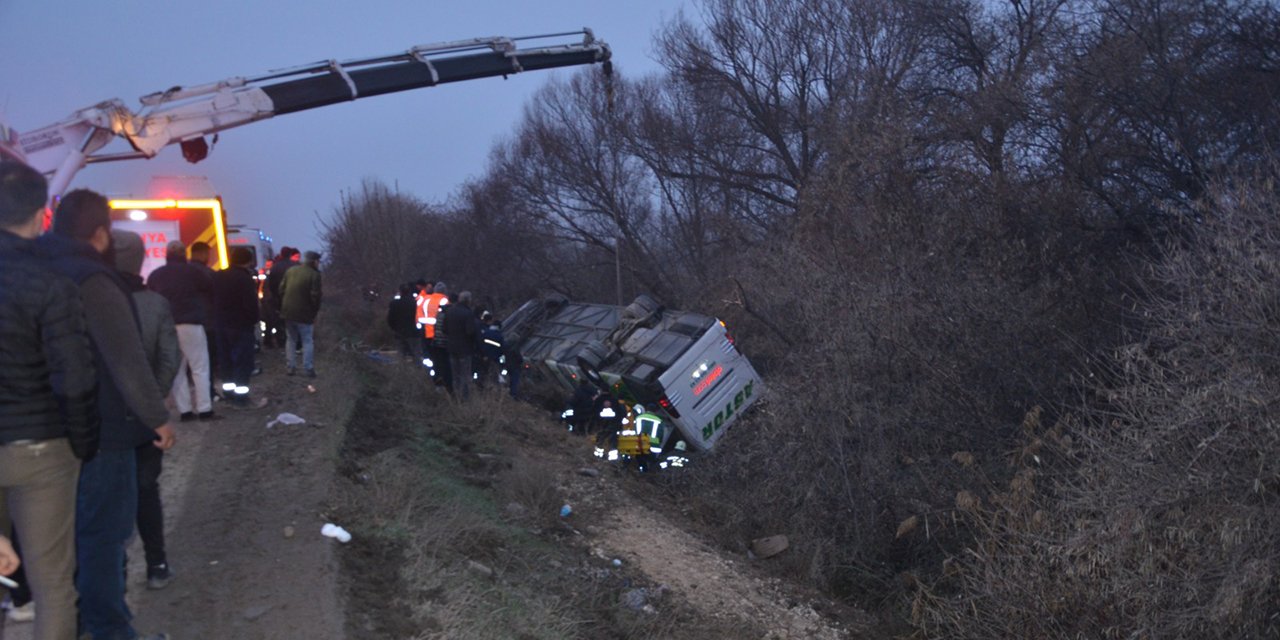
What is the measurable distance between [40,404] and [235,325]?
20.8ft

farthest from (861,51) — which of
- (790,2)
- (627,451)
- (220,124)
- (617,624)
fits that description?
(617,624)

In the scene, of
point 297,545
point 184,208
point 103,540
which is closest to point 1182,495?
point 297,545

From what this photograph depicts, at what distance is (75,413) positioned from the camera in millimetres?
3572

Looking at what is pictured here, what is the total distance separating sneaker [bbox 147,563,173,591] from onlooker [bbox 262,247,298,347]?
26.7ft

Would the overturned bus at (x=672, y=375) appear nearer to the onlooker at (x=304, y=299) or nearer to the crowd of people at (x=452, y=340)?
A: the crowd of people at (x=452, y=340)

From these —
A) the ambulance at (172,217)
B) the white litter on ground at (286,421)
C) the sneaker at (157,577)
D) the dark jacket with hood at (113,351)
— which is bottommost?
the sneaker at (157,577)

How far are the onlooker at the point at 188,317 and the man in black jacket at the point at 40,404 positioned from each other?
4.70 meters

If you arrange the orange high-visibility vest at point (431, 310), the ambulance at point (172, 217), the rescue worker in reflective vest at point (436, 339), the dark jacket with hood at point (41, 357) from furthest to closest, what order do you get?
1. the orange high-visibility vest at point (431, 310)
2. the rescue worker in reflective vest at point (436, 339)
3. the ambulance at point (172, 217)
4. the dark jacket with hood at point (41, 357)

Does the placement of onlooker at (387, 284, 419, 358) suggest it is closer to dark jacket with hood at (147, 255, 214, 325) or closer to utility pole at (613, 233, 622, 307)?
dark jacket with hood at (147, 255, 214, 325)

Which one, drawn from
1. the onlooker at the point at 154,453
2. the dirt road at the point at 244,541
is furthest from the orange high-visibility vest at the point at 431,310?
the onlooker at the point at 154,453

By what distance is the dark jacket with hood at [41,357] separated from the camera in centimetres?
344

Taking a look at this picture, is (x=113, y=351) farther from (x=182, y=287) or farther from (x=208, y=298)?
(x=208, y=298)

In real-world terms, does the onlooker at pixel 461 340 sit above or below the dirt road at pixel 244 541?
above

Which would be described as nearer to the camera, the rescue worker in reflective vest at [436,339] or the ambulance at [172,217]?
the ambulance at [172,217]
